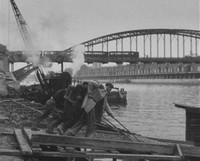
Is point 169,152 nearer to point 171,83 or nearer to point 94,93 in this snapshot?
point 94,93

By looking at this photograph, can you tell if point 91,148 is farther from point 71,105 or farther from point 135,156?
point 71,105

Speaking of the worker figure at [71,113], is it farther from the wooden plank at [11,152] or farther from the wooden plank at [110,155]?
the wooden plank at [11,152]

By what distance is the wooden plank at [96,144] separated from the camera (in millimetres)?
9203

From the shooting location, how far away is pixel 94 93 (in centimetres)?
1059

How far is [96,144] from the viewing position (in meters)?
9.42

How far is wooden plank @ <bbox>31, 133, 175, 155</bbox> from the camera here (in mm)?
9203

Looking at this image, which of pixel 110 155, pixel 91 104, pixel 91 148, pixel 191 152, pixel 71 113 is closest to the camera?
pixel 110 155

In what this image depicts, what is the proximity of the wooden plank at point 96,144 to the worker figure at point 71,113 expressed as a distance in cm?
204

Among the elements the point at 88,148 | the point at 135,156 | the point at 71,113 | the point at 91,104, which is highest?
the point at 91,104

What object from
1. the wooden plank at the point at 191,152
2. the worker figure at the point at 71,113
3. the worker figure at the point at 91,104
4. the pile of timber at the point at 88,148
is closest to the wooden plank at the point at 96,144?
the pile of timber at the point at 88,148

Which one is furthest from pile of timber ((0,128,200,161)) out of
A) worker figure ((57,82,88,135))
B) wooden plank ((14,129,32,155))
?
worker figure ((57,82,88,135))

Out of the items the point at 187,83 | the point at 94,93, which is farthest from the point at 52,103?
the point at 187,83

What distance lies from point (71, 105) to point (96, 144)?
2305mm

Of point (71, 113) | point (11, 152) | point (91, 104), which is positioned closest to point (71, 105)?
point (71, 113)
